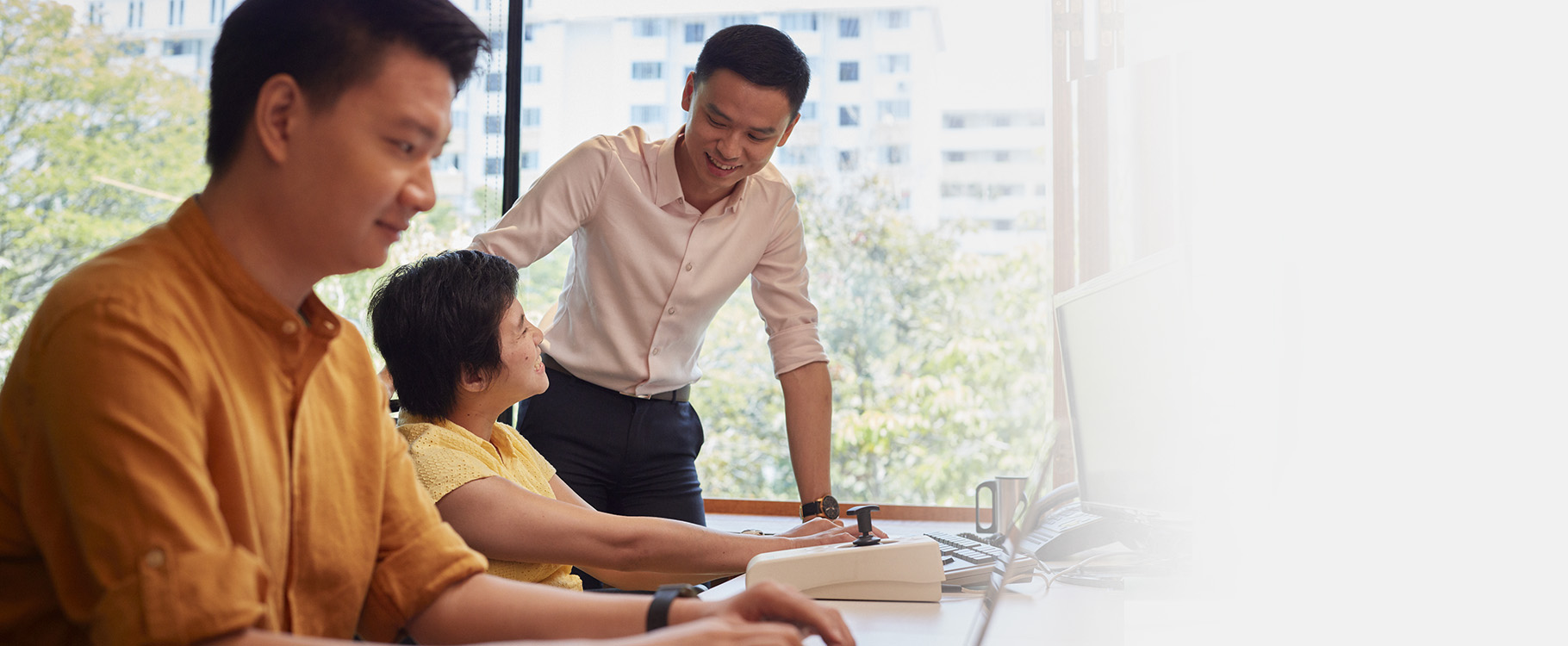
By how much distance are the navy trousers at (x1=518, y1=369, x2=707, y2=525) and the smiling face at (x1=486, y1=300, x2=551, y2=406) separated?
350mm

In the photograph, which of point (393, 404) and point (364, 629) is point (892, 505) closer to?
point (393, 404)

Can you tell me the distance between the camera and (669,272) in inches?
84.6

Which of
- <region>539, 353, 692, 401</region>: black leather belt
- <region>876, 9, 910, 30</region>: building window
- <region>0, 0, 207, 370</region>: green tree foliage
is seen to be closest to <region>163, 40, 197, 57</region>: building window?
<region>0, 0, 207, 370</region>: green tree foliage

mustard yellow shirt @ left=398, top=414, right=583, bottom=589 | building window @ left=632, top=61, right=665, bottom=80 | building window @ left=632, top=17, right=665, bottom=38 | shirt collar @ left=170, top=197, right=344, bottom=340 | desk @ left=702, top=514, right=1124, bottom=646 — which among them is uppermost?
building window @ left=632, top=17, right=665, bottom=38

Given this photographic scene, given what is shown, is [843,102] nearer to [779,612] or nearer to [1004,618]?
[1004,618]

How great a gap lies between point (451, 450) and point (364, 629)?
1.70ft

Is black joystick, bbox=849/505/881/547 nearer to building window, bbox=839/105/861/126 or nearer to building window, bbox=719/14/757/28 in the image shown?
building window, bbox=839/105/861/126

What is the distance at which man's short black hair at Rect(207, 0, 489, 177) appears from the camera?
0.79 meters

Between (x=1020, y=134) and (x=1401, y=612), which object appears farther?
(x=1020, y=134)

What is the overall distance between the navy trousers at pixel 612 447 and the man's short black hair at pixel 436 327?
0.43 metres

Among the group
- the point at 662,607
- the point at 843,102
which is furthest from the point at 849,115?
the point at 662,607

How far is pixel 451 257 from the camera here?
5.32ft

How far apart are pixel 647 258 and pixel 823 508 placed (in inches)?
24.7

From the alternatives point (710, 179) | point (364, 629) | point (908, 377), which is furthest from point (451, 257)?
point (908, 377)
